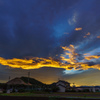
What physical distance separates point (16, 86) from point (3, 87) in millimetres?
8083

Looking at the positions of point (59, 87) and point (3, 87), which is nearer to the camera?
point (59, 87)

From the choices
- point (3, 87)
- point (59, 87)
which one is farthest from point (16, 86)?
point (59, 87)

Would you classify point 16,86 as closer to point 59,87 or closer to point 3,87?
point 3,87

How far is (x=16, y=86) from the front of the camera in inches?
3228

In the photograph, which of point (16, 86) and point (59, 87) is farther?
point (16, 86)

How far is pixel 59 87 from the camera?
219 ft

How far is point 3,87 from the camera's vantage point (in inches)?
3238

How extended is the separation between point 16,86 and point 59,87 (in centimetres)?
2973
